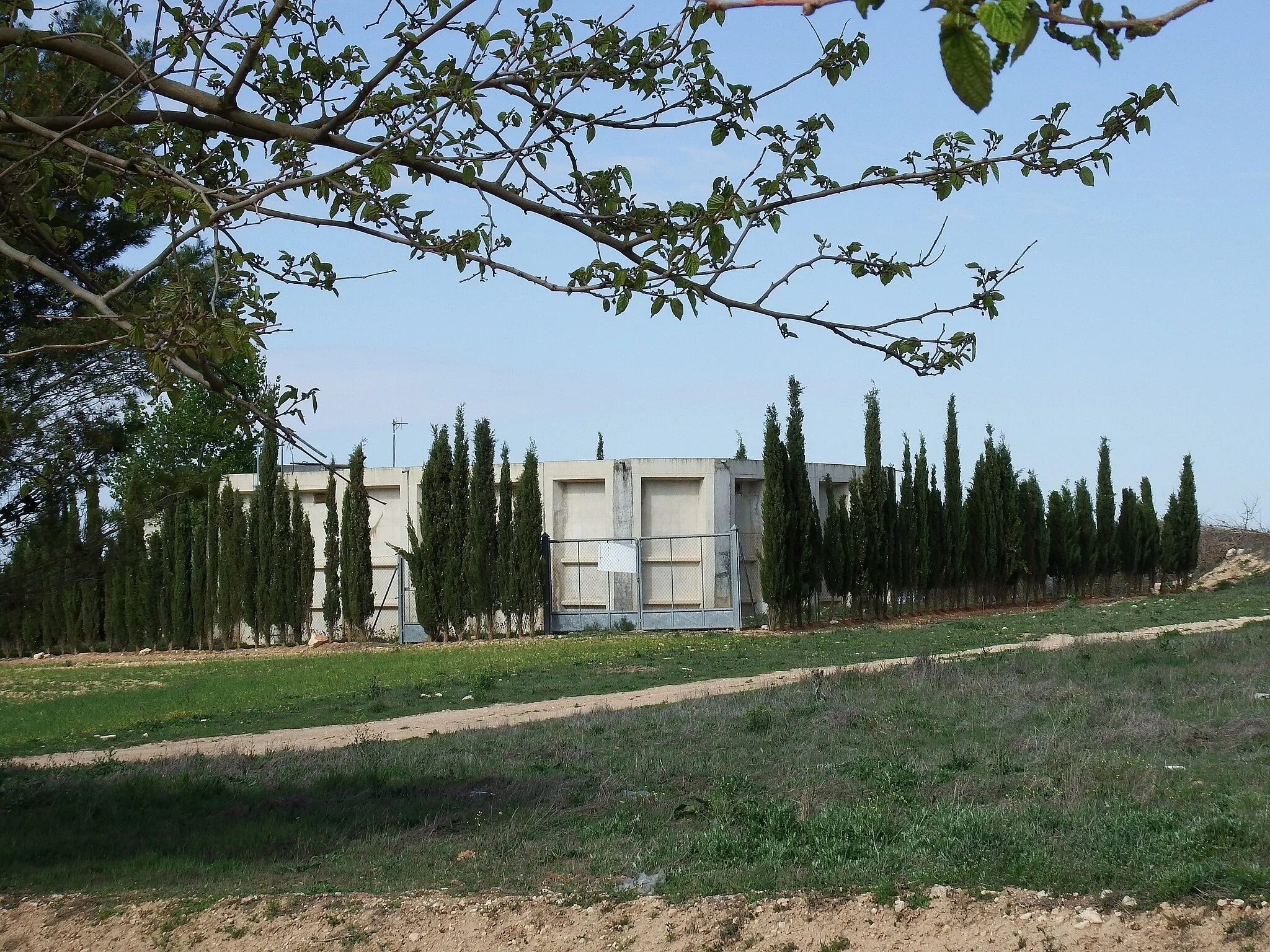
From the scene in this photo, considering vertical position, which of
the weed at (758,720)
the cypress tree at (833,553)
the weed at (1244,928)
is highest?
the cypress tree at (833,553)

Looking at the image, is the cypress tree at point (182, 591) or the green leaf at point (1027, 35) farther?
the cypress tree at point (182, 591)

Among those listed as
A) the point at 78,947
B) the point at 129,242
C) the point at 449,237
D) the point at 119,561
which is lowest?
the point at 78,947

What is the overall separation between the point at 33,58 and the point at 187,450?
38.7 m

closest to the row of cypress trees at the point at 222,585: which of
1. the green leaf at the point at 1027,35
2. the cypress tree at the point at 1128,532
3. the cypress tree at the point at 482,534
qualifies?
the cypress tree at the point at 482,534

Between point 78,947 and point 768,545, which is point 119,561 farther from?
point 768,545

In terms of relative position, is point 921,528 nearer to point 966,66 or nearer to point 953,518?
point 953,518

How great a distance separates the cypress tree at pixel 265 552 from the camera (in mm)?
29906

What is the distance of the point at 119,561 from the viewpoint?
8883mm

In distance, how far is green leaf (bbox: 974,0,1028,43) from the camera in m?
1.59

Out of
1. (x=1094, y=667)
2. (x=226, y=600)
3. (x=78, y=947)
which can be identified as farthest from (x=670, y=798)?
(x=226, y=600)

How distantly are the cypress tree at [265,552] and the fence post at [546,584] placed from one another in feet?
21.8

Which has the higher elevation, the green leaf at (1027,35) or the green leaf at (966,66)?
the green leaf at (1027,35)

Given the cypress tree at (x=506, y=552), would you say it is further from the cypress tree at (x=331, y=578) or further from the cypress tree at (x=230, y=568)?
the cypress tree at (x=230, y=568)

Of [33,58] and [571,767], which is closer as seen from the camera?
[33,58]
